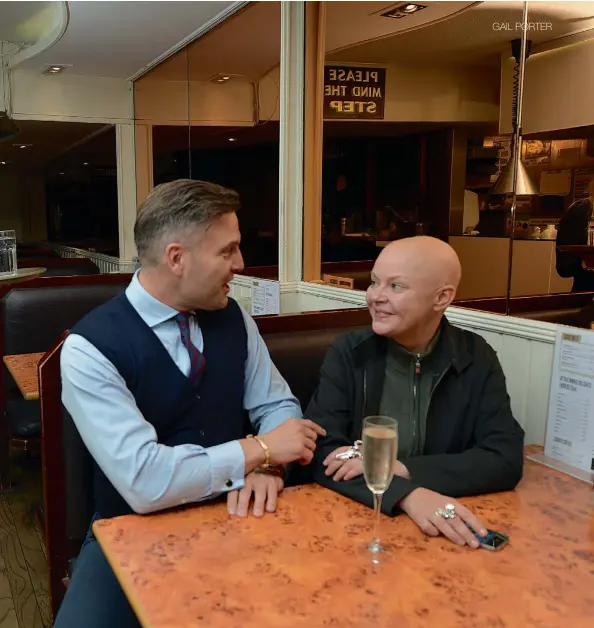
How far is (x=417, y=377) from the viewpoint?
1594mm

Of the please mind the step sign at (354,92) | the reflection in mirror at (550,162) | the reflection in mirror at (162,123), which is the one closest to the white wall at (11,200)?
the reflection in mirror at (162,123)

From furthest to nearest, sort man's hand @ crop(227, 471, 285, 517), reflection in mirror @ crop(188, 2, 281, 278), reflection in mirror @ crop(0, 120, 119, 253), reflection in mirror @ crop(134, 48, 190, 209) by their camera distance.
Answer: reflection in mirror @ crop(0, 120, 119, 253)
reflection in mirror @ crop(134, 48, 190, 209)
reflection in mirror @ crop(188, 2, 281, 278)
man's hand @ crop(227, 471, 285, 517)

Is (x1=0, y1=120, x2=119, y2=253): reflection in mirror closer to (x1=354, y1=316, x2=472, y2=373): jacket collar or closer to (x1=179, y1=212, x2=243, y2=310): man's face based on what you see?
(x1=179, y1=212, x2=243, y2=310): man's face

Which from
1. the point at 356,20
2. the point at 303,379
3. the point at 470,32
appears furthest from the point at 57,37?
the point at 303,379

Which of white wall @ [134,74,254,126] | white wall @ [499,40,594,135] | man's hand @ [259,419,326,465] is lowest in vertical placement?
man's hand @ [259,419,326,465]

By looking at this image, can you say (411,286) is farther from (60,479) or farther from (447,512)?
(60,479)

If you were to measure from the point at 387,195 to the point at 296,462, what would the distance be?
2.31m

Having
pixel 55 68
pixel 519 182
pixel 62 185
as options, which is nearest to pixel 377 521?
pixel 519 182

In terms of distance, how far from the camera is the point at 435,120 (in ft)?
10.5

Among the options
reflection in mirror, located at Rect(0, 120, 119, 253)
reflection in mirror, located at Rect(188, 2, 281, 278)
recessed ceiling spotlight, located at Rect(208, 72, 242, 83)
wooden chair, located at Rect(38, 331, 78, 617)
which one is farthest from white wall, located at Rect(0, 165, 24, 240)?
wooden chair, located at Rect(38, 331, 78, 617)

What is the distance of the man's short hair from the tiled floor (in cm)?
157

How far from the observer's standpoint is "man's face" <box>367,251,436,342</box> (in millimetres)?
1558

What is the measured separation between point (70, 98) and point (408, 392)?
4.57 metres

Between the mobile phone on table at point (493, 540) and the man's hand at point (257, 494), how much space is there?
411 millimetres
